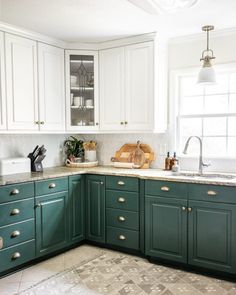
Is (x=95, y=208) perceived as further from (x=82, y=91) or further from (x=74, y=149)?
(x=82, y=91)

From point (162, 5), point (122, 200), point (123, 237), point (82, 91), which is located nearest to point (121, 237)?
point (123, 237)

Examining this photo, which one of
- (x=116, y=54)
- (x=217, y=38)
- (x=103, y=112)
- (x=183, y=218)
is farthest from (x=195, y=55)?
(x=183, y=218)

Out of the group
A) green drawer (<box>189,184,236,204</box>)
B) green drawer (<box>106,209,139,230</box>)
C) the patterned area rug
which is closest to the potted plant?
green drawer (<box>106,209,139,230</box>)

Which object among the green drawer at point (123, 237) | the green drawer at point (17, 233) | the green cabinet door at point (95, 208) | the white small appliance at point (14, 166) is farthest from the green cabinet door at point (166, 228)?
the white small appliance at point (14, 166)

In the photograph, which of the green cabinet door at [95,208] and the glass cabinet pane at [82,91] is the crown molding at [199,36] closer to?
the glass cabinet pane at [82,91]

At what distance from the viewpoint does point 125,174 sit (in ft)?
11.4

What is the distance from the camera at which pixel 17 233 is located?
3076 millimetres

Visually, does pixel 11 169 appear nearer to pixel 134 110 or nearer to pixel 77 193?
pixel 77 193

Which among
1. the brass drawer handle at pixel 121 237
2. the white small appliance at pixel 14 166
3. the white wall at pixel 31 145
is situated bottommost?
the brass drawer handle at pixel 121 237

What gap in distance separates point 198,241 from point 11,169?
2.02m

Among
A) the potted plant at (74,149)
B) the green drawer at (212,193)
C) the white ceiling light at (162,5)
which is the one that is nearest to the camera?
the white ceiling light at (162,5)

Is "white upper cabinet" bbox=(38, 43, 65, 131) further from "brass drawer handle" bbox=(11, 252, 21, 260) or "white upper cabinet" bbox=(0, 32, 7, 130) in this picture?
"brass drawer handle" bbox=(11, 252, 21, 260)

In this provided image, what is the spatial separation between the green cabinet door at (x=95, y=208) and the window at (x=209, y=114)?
1076mm

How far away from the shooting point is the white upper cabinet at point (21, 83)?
332 centimetres
